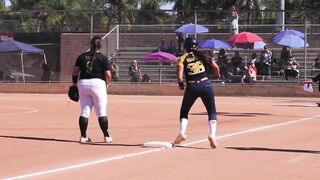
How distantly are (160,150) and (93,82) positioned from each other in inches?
75.9

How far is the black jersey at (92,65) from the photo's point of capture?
39.2 ft

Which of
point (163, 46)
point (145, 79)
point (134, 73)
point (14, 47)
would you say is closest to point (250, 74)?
point (145, 79)

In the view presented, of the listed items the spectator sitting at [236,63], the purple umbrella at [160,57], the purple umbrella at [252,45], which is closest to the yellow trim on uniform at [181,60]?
the spectator sitting at [236,63]

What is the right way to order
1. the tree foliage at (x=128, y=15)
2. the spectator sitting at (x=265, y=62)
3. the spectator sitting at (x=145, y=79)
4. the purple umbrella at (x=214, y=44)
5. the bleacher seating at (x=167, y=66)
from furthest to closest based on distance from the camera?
the tree foliage at (x=128, y=15) < the spectator sitting at (x=145, y=79) < the purple umbrella at (x=214, y=44) < the spectator sitting at (x=265, y=62) < the bleacher seating at (x=167, y=66)

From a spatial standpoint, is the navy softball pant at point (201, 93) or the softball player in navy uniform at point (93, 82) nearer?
the navy softball pant at point (201, 93)

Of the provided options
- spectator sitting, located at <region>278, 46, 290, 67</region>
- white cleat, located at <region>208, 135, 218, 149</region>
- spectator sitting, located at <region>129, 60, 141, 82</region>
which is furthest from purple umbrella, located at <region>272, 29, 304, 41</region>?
white cleat, located at <region>208, 135, 218, 149</region>

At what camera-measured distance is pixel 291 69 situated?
103 feet

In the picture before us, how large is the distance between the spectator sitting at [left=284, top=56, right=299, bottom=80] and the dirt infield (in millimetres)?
13179

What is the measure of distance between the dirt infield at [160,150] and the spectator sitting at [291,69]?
13.2 m

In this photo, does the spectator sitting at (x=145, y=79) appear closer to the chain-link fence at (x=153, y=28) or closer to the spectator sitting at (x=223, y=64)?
the chain-link fence at (x=153, y=28)

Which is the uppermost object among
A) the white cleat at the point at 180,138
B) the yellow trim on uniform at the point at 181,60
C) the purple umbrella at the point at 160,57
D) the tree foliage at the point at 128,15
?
the tree foliage at the point at 128,15

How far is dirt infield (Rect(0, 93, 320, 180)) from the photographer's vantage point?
8.80 m

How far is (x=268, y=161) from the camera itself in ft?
31.7

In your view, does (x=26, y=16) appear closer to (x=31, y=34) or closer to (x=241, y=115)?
(x=31, y=34)
